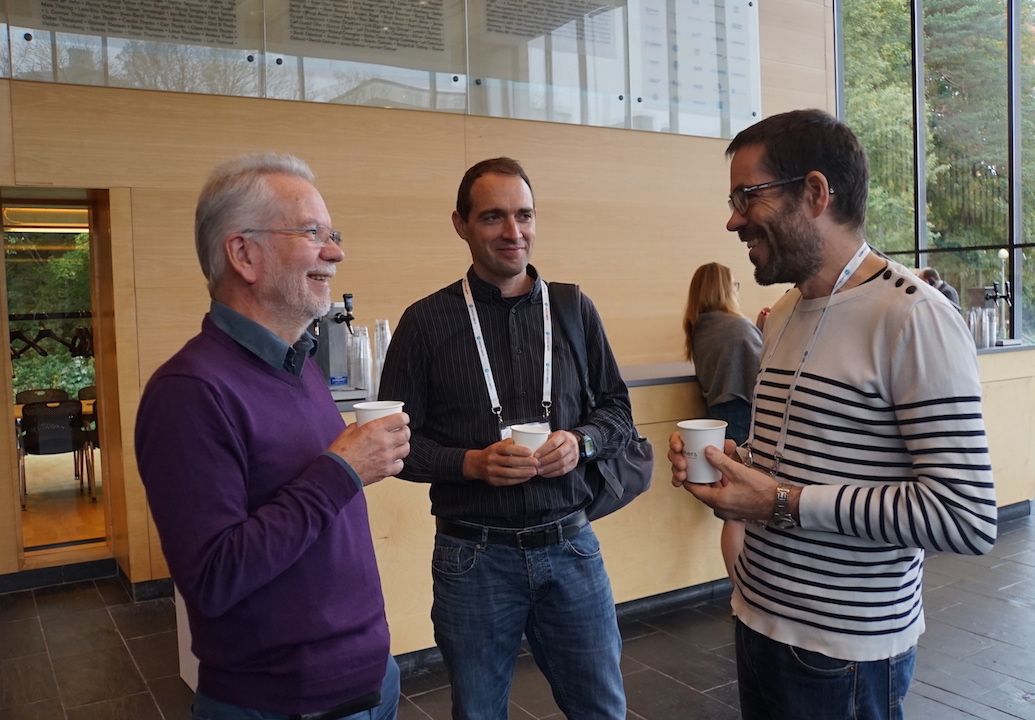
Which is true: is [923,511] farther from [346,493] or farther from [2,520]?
[2,520]

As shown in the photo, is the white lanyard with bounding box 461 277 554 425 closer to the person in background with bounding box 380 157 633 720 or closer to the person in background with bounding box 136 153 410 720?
the person in background with bounding box 380 157 633 720

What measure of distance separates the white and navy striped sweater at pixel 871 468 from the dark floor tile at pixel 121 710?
2.81 metres

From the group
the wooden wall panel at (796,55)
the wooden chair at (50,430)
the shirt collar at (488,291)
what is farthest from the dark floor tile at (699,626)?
the wooden wall panel at (796,55)

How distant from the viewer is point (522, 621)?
2.02 metres

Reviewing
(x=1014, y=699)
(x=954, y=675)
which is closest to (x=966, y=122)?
(x=954, y=675)

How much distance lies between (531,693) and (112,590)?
2.94 m

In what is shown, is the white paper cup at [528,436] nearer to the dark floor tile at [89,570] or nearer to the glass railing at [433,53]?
the glass railing at [433,53]

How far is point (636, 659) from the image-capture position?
3730 mm

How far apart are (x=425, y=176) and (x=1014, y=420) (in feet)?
14.5

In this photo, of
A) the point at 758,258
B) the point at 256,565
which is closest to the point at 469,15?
the point at 758,258

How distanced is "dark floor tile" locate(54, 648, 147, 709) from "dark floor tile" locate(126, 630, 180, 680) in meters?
0.04

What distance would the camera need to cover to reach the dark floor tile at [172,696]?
3318 millimetres

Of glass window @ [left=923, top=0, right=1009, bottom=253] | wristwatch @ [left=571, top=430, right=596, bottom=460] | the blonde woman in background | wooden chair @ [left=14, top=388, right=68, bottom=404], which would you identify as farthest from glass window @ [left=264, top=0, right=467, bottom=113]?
glass window @ [left=923, top=0, right=1009, bottom=253]

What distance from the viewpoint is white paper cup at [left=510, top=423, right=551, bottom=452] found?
183 cm
